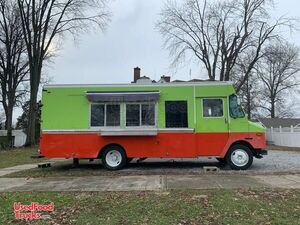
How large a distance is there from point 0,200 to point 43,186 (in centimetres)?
201

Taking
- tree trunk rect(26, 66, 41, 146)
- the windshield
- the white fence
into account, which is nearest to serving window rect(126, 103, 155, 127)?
the windshield

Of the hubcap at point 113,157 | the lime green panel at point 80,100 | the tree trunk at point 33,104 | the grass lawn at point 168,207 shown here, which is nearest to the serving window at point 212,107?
the lime green panel at point 80,100

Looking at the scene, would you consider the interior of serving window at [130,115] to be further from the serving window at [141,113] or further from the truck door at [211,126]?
the truck door at [211,126]

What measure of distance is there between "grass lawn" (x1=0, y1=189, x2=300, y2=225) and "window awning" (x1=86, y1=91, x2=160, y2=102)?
17.3 feet

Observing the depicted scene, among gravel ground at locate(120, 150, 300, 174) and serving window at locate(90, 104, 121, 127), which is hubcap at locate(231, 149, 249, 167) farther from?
serving window at locate(90, 104, 121, 127)

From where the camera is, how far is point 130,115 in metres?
14.6

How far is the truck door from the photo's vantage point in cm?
1446

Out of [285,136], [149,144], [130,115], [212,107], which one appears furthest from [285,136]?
[130,115]

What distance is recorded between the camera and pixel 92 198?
918cm

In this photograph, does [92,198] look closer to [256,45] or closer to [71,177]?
[71,177]

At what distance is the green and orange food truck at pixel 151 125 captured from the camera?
47.5 ft

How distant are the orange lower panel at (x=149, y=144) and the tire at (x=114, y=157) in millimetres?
211

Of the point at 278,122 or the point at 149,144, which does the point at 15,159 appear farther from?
the point at 278,122

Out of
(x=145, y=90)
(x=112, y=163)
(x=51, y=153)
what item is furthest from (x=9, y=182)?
(x=145, y=90)
